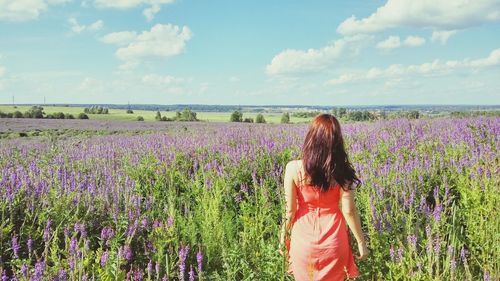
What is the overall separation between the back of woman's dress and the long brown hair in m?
0.09

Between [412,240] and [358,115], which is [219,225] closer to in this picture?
[412,240]

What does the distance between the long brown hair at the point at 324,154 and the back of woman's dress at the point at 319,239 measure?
3.7 inches

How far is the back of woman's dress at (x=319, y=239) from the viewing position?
310 centimetres

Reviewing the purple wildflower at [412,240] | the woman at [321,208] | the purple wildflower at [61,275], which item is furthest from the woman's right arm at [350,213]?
the purple wildflower at [61,275]

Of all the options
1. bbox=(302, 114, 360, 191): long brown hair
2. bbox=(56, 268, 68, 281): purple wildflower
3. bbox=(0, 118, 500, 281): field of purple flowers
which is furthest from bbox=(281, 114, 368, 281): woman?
bbox=(56, 268, 68, 281): purple wildflower

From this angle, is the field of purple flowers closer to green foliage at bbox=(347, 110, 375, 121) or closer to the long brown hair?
the long brown hair

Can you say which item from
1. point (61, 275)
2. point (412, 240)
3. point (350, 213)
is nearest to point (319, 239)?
point (350, 213)

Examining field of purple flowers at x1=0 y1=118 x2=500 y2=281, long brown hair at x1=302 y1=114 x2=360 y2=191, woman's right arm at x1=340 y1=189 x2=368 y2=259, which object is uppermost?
long brown hair at x1=302 y1=114 x2=360 y2=191

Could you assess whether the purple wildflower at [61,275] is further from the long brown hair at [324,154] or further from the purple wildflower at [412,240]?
the purple wildflower at [412,240]

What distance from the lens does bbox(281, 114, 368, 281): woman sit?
10.2 ft

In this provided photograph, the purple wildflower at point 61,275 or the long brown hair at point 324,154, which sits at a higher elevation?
the long brown hair at point 324,154

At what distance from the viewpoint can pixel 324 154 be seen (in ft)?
10.4

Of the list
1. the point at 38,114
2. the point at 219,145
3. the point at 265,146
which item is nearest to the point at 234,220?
the point at 265,146

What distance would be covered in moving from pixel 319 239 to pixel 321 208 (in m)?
0.25
